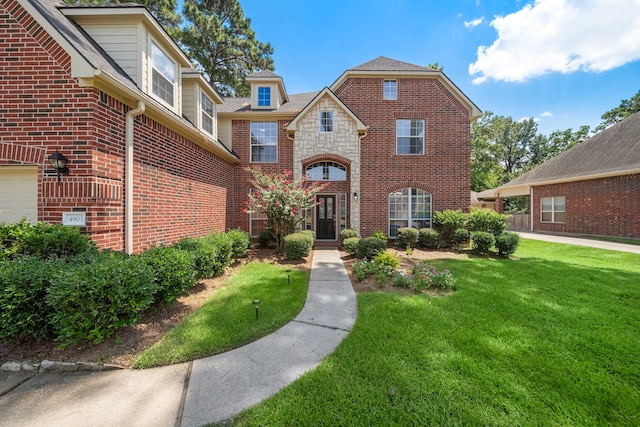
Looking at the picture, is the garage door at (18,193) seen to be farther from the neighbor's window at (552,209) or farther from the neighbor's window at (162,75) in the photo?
the neighbor's window at (552,209)

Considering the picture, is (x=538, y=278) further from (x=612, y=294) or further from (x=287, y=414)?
(x=287, y=414)

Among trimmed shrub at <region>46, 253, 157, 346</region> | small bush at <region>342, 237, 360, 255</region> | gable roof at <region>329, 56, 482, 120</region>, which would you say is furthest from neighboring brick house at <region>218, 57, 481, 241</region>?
trimmed shrub at <region>46, 253, 157, 346</region>

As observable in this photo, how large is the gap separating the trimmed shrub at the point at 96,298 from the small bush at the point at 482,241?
953 cm

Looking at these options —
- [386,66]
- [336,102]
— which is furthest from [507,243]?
[386,66]

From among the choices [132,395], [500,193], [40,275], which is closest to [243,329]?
[132,395]

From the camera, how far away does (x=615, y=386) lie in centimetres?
239

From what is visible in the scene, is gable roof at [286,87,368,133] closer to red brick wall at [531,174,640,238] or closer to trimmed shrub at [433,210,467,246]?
trimmed shrub at [433,210,467,246]

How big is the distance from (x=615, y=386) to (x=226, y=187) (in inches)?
424

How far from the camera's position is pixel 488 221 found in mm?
9109

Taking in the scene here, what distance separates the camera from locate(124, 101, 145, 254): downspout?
16.1 feet

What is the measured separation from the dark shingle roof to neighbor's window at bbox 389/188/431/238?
5471 mm

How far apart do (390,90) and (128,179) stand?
1052cm

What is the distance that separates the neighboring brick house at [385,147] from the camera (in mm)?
10609

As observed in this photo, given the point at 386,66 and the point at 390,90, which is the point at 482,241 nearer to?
the point at 390,90
